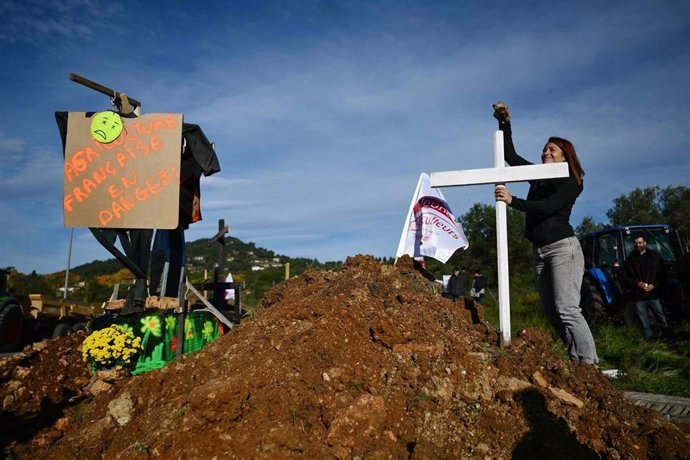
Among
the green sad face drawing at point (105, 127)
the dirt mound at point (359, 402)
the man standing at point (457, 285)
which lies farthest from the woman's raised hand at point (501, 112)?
the man standing at point (457, 285)

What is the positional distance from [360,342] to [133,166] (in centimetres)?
279

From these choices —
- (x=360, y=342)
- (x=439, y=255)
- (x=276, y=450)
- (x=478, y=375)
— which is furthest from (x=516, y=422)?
(x=439, y=255)

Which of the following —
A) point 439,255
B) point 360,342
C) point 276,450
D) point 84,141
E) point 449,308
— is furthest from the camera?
point 439,255

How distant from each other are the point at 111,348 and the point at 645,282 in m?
6.50

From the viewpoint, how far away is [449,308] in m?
3.81

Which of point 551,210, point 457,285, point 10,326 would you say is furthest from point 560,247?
point 457,285

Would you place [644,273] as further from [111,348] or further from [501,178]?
[111,348]

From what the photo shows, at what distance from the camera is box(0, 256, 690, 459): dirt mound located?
7.65ft

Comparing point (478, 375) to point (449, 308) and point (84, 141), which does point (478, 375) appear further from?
point (84, 141)

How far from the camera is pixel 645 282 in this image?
6.25 m

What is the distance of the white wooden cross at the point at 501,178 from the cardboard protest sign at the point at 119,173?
246 cm

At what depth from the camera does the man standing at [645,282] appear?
6195mm

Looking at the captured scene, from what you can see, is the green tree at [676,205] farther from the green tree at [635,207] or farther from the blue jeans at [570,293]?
the blue jeans at [570,293]

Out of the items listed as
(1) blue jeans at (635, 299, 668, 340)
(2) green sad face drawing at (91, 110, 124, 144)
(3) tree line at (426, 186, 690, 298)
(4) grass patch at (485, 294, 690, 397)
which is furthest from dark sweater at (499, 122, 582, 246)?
(3) tree line at (426, 186, 690, 298)
